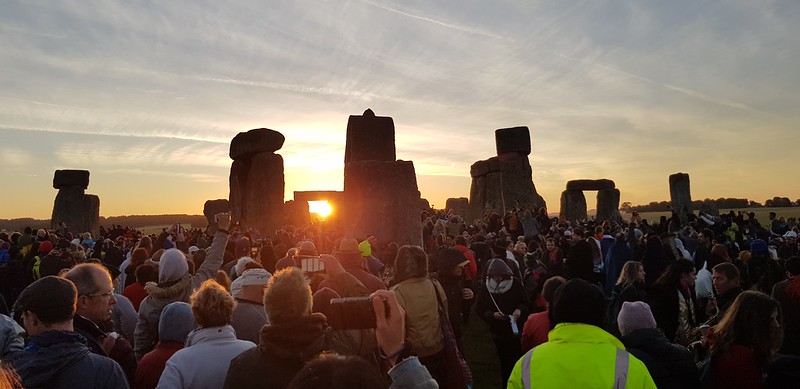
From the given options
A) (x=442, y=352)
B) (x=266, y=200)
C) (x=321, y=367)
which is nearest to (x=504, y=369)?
(x=442, y=352)

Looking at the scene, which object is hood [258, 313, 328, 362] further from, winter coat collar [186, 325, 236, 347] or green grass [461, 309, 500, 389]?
green grass [461, 309, 500, 389]

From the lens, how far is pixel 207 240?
13.4 m

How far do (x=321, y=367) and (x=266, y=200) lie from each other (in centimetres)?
1987

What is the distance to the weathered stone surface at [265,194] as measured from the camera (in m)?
20.4

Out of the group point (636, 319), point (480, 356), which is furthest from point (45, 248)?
point (636, 319)

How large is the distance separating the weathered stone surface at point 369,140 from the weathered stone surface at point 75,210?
15.5 m

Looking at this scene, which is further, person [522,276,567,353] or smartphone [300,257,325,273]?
smartphone [300,257,325,273]

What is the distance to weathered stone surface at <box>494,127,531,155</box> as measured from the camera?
85.6 ft

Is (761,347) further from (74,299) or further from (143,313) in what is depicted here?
(143,313)

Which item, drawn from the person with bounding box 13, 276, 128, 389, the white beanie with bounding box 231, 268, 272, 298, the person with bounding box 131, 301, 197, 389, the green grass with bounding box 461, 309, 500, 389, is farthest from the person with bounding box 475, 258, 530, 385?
the person with bounding box 13, 276, 128, 389

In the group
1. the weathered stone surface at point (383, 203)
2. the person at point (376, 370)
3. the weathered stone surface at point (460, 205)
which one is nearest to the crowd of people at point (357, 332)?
the person at point (376, 370)

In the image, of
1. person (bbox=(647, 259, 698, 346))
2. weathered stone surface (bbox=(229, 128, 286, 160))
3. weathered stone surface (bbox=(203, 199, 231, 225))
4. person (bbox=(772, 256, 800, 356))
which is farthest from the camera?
weathered stone surface (bbox=(203, 199, 231, 225))

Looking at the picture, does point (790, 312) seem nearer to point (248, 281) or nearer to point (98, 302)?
point (248, 281)

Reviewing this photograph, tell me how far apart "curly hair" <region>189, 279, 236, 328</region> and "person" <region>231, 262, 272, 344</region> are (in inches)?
26.0
